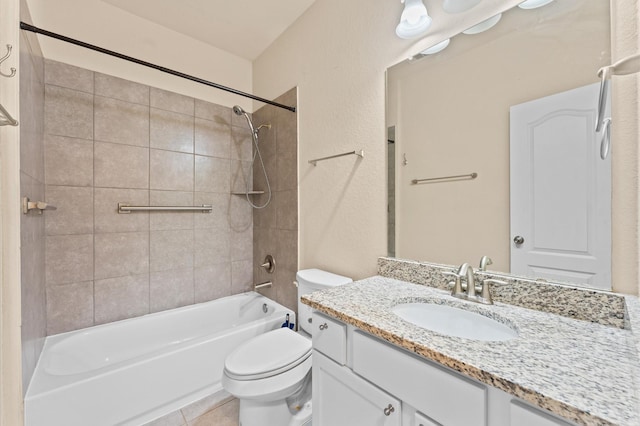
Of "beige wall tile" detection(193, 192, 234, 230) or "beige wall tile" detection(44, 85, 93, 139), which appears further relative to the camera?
"beige wall tile" detection(193, 192, 234, 230)

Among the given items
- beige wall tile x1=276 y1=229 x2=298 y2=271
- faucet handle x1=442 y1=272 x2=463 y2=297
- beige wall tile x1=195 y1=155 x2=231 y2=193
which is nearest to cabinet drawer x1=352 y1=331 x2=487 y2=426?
faucet handle x1=442 y1=272 x2=463 y2=297

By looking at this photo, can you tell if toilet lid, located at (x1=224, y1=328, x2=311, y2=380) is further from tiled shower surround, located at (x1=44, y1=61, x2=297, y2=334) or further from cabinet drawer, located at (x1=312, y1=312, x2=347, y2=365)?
tiled shower surround, located at (x1=44, y1=61, x2=297, y2=334)

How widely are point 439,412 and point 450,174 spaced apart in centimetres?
91

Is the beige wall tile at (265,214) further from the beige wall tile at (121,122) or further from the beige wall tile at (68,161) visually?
the beige wall tile at (68,161)

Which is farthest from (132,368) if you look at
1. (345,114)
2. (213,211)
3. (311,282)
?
(345,114)

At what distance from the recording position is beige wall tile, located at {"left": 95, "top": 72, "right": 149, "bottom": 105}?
183cm

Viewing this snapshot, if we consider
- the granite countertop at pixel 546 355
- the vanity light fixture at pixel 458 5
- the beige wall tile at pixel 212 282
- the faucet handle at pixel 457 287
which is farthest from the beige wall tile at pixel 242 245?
the vanity light fixture at pixel 458 5

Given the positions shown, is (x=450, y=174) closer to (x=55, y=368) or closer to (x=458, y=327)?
(x=458, y=327)

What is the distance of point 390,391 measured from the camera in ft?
2.41

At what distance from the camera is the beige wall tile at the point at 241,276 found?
246 cm

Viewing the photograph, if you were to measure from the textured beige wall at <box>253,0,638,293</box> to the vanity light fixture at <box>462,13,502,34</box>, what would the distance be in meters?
0.02

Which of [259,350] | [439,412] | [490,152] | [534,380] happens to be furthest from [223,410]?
[490,152]

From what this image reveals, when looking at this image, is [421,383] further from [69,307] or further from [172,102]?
[172,102]

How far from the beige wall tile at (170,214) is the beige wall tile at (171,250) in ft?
0.17
